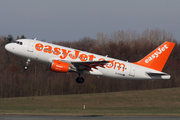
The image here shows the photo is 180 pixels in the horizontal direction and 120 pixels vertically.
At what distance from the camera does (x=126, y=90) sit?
82.8m

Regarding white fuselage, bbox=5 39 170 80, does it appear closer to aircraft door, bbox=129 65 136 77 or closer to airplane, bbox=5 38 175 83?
airplane, bbox=5 38 175 83

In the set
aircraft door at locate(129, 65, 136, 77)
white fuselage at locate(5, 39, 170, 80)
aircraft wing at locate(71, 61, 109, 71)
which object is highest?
white fuselage at locate(5, 39, 170, 80)

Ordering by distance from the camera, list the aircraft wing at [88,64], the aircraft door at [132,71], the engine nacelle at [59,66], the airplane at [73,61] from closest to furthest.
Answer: the engine nacelle at [59,66] → the aircraft wing at [88,64] → the airplane at [73,61] → the aircraft door at [132,71]

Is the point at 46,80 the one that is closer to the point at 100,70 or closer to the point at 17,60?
the point at 17,60

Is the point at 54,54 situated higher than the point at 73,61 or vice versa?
the point at 54,54

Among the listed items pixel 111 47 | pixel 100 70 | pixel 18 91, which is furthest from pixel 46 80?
Result: pixel 100 70

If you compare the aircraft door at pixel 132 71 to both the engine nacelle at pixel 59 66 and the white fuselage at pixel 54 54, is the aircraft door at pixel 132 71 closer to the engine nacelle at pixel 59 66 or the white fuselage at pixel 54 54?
the white fuselage at pixel 54 54

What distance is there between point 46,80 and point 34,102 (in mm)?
14158

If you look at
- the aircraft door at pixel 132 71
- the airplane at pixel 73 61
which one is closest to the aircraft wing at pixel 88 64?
the airplane at pixel 73 61

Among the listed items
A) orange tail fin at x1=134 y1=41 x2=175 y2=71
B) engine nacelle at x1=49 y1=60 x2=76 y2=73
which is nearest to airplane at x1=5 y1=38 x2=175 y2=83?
engine nacelle at x1=49 y1=60 x2=76 y2=73

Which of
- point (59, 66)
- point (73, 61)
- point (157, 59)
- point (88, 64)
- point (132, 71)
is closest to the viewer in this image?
point (59, 66)

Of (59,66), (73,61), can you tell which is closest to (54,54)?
(59,66)

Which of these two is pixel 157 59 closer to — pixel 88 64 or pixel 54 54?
Answer: pixel 88 64

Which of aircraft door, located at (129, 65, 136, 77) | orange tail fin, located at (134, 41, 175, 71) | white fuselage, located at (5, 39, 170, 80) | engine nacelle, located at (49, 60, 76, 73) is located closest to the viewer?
engine nacelle, located at (49, 60, 76, 73)
